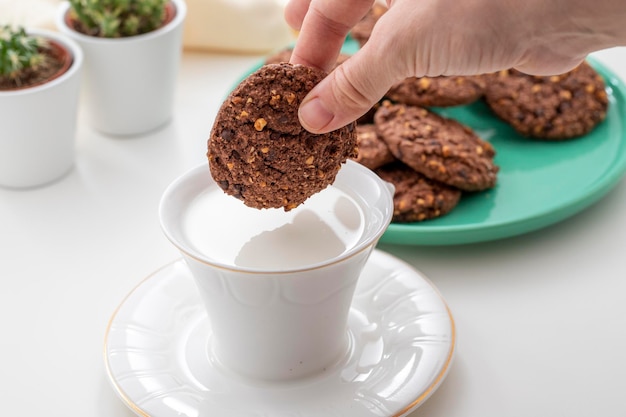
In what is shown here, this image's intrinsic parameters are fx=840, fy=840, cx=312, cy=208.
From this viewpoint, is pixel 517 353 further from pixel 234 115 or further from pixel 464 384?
pixel 234 115

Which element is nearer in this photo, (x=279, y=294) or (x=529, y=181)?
(x=279, y=294)

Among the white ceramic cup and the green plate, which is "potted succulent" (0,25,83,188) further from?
the green plate

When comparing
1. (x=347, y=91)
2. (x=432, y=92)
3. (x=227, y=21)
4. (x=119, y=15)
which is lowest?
Result: (x=227, y=21)

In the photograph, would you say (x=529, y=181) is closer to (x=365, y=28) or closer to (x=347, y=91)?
(x=365, y=28)

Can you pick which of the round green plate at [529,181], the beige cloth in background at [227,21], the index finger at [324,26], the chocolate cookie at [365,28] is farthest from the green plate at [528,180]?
the beige cloth in background at [227,21]

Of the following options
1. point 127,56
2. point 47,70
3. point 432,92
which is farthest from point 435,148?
point 47,70

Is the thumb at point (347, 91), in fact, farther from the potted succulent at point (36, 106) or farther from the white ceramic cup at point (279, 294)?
the potted succulent at point (36, 106)

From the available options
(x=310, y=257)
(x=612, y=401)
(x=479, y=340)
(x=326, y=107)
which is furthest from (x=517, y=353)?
(x=326, y=107)
